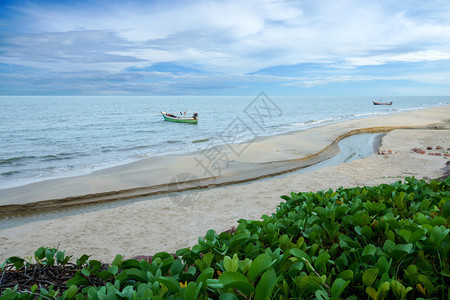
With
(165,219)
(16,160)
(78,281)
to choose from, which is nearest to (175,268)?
(78,281)

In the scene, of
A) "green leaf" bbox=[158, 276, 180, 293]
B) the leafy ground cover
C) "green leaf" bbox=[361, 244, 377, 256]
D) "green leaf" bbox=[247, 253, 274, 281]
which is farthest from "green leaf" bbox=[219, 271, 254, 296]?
"green leaf" bbox=[361, 244, 377, 256]

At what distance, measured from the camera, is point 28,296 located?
132cm

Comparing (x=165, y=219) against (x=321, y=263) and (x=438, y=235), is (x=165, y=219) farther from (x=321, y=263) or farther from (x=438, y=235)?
(x=438, y=235)

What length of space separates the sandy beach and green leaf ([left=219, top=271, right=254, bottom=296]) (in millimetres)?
5049

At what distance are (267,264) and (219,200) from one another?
24.6 feet

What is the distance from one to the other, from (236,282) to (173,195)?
876cm

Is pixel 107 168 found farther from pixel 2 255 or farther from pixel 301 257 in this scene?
pixel 301 257

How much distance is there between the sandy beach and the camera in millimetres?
6309

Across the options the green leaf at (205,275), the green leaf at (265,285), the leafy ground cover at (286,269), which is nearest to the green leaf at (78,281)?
the leafy ground cover at (286,269)

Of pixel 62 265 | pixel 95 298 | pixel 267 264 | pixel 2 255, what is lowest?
pixel 2 255

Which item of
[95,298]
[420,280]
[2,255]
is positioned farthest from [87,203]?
[420,280]

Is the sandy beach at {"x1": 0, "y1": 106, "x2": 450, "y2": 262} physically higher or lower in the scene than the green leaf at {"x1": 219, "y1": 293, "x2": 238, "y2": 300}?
lower

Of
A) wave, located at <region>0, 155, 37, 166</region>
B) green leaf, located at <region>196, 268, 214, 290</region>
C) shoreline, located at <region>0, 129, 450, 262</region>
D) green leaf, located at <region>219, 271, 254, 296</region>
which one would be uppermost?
green leaf, located at <region>219, 271, 254, 296</region>

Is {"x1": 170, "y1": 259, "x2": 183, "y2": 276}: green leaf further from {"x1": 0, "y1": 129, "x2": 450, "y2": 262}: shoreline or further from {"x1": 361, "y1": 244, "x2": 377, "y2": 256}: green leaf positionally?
{"x1": 0, "y1": 129, "x2": 450, "y2": 262}: shoreline
